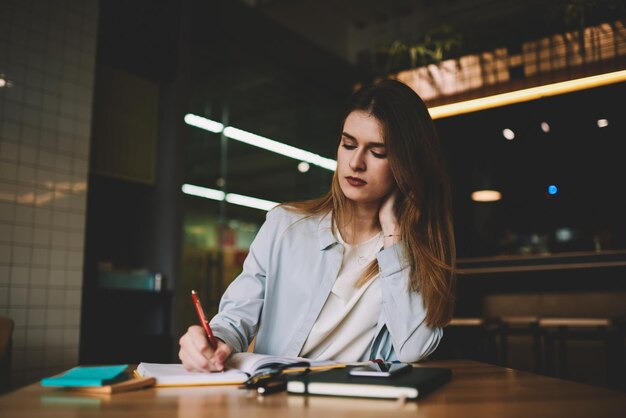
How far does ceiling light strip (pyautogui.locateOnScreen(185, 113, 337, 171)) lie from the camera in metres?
4.80

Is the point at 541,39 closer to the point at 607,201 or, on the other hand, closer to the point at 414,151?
the point at 607,201

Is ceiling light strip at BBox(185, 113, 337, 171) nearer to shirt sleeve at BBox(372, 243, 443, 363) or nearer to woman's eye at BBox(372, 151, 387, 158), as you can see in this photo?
woman's eye at BBox(372, 151, 387, 158)

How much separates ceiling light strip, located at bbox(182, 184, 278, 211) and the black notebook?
339cm

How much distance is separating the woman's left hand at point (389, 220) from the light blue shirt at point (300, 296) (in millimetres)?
44

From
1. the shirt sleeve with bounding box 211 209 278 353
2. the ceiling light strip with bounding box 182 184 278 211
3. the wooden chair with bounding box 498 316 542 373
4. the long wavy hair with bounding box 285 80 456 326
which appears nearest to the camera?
the shirt sleeve with bounding box 211 209 278 353

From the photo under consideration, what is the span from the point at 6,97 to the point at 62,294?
111 centimetres

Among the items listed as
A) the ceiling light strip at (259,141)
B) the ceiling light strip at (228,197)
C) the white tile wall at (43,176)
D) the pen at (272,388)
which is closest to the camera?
the pen at (272,388)

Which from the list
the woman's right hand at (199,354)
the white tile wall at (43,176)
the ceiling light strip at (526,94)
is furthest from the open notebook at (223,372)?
the ceiling light strip at (526,94)

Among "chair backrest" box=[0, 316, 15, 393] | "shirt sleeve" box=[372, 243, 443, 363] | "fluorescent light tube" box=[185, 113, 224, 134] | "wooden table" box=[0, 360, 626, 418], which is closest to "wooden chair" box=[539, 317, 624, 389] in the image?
"shirt sleeve" box=[372, 243, 443, 363]

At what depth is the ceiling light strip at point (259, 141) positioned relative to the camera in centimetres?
480

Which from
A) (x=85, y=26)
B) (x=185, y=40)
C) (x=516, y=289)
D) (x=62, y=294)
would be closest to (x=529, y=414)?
(x=62, y=294)

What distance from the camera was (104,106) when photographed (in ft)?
12.3

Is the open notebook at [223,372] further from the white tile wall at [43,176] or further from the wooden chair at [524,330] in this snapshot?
the wooden chair at [524,330]

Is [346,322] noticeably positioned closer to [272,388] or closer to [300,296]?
[300,296]
